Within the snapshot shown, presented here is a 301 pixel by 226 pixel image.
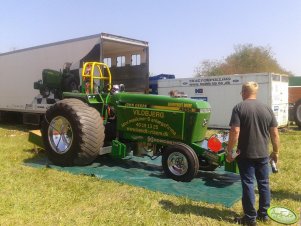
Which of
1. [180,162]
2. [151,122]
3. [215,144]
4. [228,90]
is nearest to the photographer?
[215,144]

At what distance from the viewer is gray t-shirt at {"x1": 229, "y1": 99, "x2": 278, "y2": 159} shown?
13.9 ft

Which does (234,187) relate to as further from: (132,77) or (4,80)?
(4,80)

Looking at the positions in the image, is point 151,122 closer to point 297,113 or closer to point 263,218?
point 263,218

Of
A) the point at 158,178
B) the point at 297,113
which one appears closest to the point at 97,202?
the point at 158,178

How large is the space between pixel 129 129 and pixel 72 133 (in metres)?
1.04

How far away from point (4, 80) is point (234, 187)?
1178 centimetres

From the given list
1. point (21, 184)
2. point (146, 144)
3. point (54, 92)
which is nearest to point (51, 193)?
point (21, 184)

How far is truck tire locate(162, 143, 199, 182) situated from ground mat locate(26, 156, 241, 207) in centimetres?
12

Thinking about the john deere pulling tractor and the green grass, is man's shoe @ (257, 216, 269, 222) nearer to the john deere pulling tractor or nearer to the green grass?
the green grass

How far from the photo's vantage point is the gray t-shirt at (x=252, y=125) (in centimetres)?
423

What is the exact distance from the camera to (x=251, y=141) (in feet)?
13.9

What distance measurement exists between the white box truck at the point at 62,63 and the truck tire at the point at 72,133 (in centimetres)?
385

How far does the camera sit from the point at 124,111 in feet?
23.0

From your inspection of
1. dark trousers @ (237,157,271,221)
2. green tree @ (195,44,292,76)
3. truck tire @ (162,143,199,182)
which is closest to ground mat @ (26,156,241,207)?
truck tire @ (162,143,199,182)
